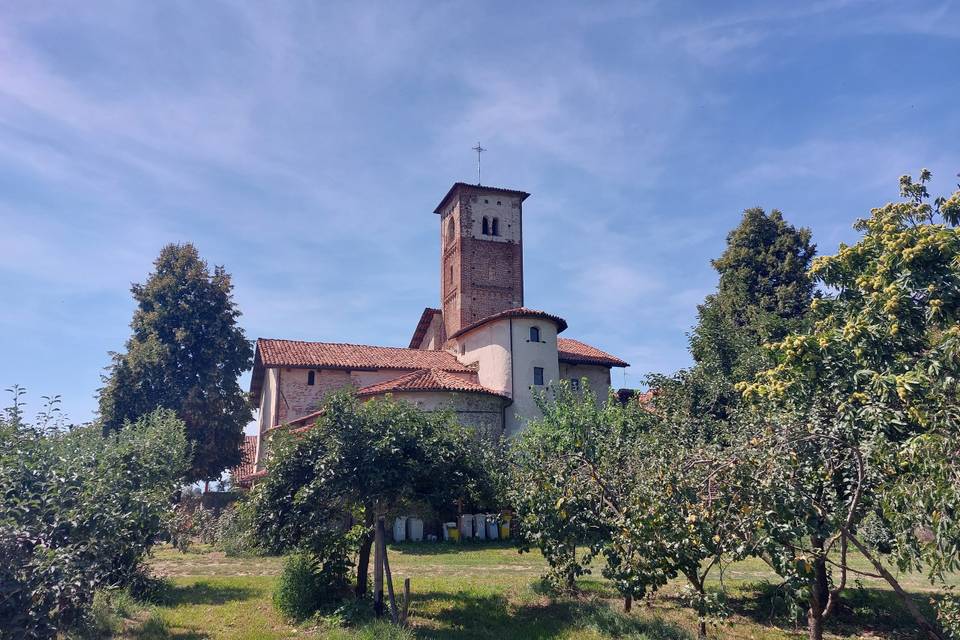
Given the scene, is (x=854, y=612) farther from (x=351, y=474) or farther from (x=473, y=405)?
(x=473, y=405)

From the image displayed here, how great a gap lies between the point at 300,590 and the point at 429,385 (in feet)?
54.2

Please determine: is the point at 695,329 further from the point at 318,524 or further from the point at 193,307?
the point at 193,307

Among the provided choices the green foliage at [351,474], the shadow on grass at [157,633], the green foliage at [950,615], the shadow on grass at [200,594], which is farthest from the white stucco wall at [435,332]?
the green foliage at [950,615]

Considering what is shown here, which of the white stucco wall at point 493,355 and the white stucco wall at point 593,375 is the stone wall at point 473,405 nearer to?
the white stucco wall at point 493,355

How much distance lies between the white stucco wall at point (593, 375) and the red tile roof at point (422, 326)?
36.2 feet

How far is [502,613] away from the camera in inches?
541

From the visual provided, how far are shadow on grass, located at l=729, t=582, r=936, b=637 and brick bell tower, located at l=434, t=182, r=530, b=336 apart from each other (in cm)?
2805

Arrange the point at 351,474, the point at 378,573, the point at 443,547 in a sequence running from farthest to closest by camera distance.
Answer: the point at 443,547, the point at 378,573, the point at 351,474

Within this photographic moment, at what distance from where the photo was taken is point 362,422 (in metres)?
12.6

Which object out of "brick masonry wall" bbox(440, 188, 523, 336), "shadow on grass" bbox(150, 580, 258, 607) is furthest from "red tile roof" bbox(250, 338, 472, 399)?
"shadow on grass" bbox(150, 580, 258, 607)

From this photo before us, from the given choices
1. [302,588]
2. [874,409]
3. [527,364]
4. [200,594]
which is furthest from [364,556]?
[527,364]

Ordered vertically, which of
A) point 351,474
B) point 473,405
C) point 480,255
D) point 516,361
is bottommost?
point 351,474

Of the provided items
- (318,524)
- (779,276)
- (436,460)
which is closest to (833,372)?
(436,460)

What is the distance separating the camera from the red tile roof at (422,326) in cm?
4450
